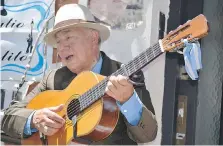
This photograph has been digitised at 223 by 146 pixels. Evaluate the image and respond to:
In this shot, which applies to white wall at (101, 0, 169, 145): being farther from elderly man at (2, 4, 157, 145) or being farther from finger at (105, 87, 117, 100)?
finger at (105, 87, 117, 100)

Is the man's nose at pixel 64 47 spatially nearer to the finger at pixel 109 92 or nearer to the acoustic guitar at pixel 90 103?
the acoustic guitar at pixel 90 103

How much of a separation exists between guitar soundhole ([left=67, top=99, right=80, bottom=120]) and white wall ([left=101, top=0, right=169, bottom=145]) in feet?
1.18

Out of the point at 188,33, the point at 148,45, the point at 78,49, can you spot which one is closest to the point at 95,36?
the point at 78,49

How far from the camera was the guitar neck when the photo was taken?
1.63 metres

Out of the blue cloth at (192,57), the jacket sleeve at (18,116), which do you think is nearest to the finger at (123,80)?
the blue cloth at (192,57)

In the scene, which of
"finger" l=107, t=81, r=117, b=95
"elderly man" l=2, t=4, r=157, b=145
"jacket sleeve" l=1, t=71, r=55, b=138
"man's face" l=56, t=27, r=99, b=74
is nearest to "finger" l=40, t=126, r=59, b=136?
Answer: "elderly man" l=2, t=4, r=157, b=145

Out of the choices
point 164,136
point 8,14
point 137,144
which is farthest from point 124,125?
point 8,14

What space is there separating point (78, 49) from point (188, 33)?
0.61 m

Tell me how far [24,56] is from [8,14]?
0.85 feet

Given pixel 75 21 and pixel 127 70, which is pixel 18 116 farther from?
pixel 127 70

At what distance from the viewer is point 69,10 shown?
6.82 feet

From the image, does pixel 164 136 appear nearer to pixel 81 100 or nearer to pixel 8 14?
pixel 81 100

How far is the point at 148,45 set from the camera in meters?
2.09

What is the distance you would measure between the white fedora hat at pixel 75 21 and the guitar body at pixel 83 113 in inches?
9.7
